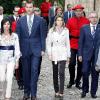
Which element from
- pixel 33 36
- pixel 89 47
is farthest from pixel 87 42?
pixel 33 36

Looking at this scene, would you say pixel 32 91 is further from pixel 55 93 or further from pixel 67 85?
pixel 67 85

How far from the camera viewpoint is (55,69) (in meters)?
12.2

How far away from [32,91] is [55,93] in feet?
2.79

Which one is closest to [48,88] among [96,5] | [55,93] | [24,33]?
[55,93]

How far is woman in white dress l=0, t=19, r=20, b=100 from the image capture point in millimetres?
11227

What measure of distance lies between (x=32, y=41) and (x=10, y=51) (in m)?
0.66

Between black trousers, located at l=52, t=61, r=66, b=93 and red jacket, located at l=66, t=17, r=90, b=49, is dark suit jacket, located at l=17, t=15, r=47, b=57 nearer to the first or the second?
black trousers, located at l=52, t=61, r=66, b=93

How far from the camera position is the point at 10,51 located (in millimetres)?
11320

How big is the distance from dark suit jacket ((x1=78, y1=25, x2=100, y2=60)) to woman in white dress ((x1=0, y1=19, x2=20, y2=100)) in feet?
5.33

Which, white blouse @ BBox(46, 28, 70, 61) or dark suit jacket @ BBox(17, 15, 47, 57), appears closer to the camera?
dark suit jacket @ BBox(17, 15, 47, 57)

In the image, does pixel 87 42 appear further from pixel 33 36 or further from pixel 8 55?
pixel 8 55

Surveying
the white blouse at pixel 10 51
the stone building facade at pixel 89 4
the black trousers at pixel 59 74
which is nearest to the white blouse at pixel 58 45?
the black trousers at pixel 59 74

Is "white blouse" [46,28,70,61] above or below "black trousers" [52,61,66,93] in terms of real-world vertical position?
above

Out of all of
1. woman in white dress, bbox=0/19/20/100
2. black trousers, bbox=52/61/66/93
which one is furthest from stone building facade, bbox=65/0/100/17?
woman in white dress, bbox=0/19/20/100
